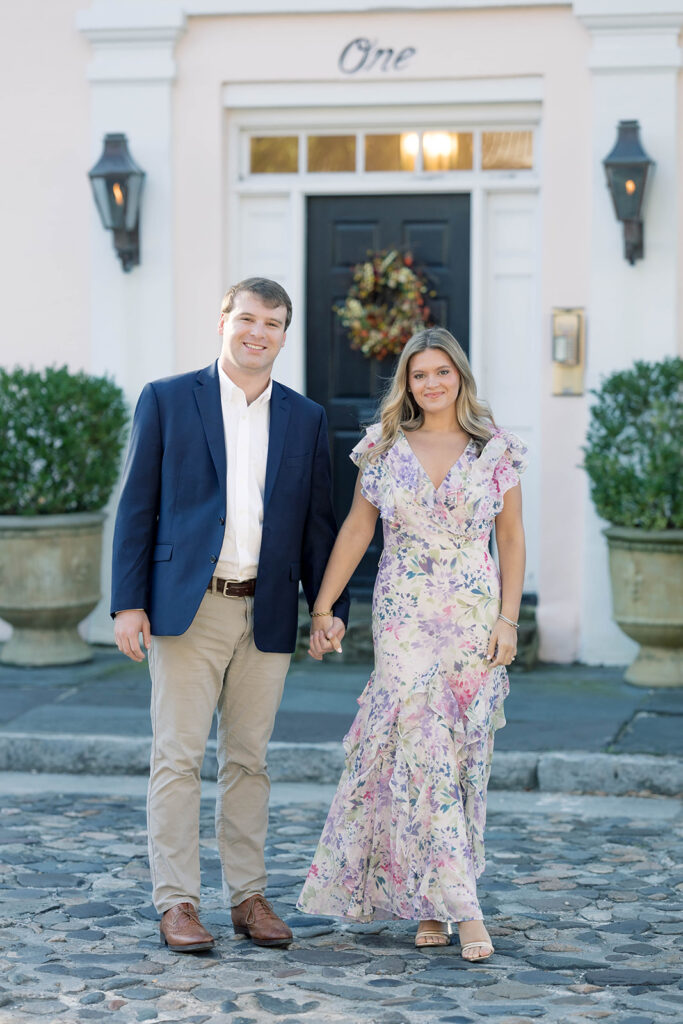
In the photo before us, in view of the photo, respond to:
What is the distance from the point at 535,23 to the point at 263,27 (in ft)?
5.07

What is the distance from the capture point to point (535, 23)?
8102 mm

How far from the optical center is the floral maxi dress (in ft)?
13.9

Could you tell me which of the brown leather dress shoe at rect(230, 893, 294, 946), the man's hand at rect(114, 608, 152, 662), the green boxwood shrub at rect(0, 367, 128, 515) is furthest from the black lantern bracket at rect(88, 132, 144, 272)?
the brown leather dress shoe at rect(230, 893, 294, 946)

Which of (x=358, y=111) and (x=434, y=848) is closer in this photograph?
(x=434, y=848)

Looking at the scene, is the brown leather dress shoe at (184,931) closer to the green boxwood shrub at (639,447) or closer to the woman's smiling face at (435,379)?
the woman's smiling face at (435,379)

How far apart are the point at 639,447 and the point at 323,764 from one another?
→ 101 inches

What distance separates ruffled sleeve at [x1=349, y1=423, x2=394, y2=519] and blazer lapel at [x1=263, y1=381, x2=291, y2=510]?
0.23 metres

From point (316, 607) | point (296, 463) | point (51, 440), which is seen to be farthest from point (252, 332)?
point (51, 440)

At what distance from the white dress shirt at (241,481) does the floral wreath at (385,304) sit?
420 centimetres

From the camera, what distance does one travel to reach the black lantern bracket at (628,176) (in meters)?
7.79

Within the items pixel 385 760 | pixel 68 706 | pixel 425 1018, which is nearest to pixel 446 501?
pixel 385 760

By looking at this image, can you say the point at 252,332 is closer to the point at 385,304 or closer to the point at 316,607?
the point at 316,607

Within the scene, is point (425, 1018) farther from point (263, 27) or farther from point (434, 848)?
point (263, 27)

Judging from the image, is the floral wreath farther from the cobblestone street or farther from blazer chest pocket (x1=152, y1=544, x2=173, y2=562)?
blazer chest pocket (x1=152, y1=544, x2=173, y2=562)
